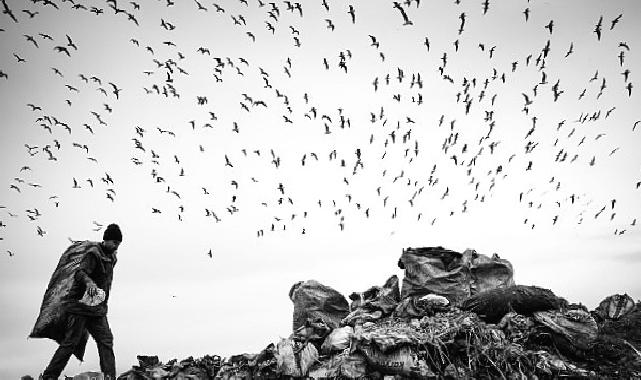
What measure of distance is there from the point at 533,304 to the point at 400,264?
266 centimetres

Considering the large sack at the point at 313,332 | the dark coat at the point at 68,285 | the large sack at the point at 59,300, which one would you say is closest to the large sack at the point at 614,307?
the large sack at the point at 313,332

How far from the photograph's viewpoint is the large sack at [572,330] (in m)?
4.79

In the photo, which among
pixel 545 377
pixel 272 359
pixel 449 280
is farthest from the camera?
pixel 449 280

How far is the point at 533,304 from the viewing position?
5395 mm

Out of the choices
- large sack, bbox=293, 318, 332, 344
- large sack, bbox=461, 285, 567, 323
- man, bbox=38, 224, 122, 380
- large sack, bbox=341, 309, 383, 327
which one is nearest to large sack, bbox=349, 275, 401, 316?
large sack, bbox=341, 309, 383, 327

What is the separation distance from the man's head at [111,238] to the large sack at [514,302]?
5.29 m

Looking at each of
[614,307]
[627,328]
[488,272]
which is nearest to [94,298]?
[488,272]

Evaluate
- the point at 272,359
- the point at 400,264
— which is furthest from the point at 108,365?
the point at 400,264

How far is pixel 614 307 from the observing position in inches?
264

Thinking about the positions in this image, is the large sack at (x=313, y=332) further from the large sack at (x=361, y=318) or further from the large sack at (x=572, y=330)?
the large sack at (x=572, y=330)

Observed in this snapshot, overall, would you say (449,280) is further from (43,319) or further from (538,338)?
(43,319)

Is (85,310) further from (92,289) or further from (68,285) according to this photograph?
(68,285)

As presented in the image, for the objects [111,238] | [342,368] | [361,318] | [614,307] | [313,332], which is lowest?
[342,368]

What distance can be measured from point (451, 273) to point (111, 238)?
5.71 m
